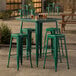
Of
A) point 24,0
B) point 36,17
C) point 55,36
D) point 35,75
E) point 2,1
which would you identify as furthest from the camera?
point 24,0

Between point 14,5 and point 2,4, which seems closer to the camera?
point 2,4

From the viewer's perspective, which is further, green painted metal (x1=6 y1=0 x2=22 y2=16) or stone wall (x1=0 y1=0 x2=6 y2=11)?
green painted metal (x1=6 y1=0 x2=22 y2=16)

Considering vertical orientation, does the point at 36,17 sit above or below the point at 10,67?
above

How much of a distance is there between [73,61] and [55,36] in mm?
1261

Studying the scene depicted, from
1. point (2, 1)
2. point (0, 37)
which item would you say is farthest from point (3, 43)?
point (2, 1)

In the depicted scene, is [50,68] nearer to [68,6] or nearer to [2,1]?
[68,6]

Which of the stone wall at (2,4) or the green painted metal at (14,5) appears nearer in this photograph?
the stone wall at (2,4)

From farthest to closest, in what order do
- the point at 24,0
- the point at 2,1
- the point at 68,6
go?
the point at 24,0
the point at 2,1
the point at 68,6

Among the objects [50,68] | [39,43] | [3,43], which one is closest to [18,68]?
[50,68]

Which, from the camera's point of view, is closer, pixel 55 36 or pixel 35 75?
pixel 35 75

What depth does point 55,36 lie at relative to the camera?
6.36 m

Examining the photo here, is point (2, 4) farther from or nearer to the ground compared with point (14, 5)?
nearer to the ground

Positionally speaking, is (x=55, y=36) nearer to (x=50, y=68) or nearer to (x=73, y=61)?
(x=50, y=68)

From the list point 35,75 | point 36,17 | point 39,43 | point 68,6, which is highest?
point 68,6
